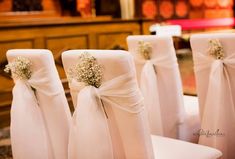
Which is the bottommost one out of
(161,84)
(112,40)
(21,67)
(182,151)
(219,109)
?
(182,151)

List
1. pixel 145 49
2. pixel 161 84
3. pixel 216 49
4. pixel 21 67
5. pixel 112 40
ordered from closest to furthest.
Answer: pixel 21 67 → pixel 216 49 → pixel 145 49 → pixel 161 84 → pixel 112 40

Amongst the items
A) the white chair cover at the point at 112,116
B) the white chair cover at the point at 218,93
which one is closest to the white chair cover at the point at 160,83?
the white chair cover at the point at 218,93

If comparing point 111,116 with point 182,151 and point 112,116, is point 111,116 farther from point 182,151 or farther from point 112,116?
point 182,151

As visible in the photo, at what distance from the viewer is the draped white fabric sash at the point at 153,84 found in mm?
2576

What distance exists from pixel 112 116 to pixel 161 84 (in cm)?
95

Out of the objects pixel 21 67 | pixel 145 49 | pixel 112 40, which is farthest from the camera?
pixel 112 40

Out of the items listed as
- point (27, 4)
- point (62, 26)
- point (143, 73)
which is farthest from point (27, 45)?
point (27, 4)

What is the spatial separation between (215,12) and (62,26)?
769cm

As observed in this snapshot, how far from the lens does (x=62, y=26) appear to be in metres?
4.60

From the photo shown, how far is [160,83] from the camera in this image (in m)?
2.67

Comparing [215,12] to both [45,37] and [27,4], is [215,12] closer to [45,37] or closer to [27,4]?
[27,4]

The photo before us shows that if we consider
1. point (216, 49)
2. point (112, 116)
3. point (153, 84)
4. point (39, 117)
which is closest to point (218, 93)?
point (216, 49)

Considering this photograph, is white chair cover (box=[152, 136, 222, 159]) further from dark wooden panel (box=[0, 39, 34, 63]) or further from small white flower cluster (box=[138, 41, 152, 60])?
dark wooden panel (box=[0, 39, 34, 63])

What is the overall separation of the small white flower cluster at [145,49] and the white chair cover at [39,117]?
0.72 m
